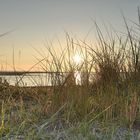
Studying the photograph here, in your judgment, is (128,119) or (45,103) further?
(45,103)

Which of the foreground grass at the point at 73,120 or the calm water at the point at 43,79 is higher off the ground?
the calm water at the point at 43,79

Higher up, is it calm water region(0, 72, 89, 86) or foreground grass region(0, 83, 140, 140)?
calm water region(0, 72, 89, 86)

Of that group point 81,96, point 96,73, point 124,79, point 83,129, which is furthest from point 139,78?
point 83,129

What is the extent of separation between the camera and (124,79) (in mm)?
4488

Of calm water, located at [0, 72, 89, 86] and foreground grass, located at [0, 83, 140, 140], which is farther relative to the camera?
calm water, located at [0, 72, 89, 86]

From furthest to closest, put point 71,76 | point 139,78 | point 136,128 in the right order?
point 139,78, point 71,76, point 136,128

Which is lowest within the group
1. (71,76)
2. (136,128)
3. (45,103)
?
(136,128)

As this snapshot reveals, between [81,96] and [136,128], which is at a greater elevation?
[81,96]

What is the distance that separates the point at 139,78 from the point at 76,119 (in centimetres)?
102

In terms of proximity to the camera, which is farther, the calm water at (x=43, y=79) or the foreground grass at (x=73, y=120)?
the calm water at (x=43, y=79)

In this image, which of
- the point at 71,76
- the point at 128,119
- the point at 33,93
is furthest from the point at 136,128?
the point at 33,93

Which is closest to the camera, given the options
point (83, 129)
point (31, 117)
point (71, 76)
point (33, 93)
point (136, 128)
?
point (83, 129)

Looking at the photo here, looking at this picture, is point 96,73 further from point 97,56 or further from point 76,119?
point 76,119

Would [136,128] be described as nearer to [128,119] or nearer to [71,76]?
[128,119]
